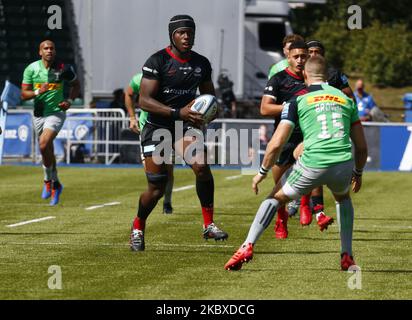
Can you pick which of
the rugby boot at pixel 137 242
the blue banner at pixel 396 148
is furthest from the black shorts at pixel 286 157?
the blue banner at pixel 396 148

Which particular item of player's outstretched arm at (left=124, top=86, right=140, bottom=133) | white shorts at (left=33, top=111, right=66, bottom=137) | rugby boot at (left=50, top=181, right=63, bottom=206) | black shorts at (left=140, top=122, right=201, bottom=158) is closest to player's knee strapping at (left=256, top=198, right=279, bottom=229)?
black shorts at (left=140, top=122, right=201, bottom=158)

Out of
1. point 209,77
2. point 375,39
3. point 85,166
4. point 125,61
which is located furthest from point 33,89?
point 375,39

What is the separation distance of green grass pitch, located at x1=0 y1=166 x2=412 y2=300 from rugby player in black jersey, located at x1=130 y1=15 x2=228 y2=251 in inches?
18.9

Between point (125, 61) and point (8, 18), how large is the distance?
5.69 meters

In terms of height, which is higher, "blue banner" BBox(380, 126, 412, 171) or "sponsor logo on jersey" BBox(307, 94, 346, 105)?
"sponsor logo on jersey" BBox(307, 94, 346, 105)

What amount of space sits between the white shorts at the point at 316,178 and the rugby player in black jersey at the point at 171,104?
206 centimetres

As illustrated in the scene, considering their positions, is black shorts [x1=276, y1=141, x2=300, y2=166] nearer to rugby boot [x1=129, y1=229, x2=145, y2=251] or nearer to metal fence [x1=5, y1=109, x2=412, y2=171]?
rugby boot [x1=129, y1=229, x2=145, y2=251]

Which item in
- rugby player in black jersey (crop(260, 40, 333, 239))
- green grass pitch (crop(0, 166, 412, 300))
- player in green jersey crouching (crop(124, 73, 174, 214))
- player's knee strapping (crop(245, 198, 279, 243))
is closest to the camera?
green grass pitch (crop(0, 166, 412, 300))

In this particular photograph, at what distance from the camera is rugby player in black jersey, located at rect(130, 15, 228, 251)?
12.4 m

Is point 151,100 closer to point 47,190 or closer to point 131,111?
point 131,111

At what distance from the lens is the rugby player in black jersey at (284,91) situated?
539 inches
